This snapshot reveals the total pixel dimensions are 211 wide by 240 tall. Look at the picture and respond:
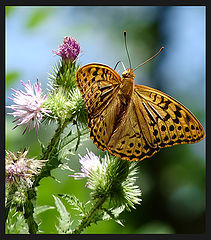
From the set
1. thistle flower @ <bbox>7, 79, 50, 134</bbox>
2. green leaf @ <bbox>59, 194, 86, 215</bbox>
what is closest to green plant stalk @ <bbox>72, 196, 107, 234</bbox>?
green leaf @ <bbox>59, 194, 86, 215</bbox>

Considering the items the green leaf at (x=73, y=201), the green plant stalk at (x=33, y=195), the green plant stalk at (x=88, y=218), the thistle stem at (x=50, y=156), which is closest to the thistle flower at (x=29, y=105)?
the thistle stem at (x=50, y=156)

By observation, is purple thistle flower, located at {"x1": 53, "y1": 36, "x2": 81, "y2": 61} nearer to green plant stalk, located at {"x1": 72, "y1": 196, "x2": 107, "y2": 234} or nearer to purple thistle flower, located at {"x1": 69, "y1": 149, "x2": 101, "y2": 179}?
purple thistle flower, located at {"x1": 69, "y1": 149, "x2": 101, "y2": 179}

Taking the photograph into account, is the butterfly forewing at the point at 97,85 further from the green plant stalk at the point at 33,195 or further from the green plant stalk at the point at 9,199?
the green plant stalk at the point at 9,199

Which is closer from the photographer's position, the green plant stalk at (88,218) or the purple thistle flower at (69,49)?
the green plant stalk at (88,218)

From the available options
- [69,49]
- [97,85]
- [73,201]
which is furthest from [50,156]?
[69,49]

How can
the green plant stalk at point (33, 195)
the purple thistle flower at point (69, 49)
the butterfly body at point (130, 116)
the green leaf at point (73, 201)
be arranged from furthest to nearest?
the purple thistle flower at point (69, 49)
the butterfly body at point (130, 116)
the green leaf at point (73, 201)
the green plant stalk at point (33, 195)

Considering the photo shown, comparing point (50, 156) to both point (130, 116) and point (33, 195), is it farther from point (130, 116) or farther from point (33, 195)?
point (130, 116)
